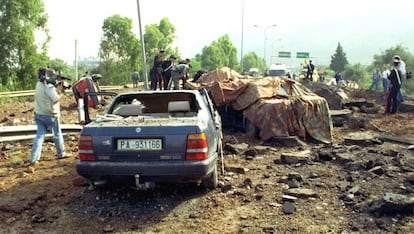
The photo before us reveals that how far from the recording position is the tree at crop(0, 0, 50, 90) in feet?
118

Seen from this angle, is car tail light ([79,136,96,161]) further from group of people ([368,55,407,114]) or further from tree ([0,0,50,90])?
tree ([0,0,50,90])

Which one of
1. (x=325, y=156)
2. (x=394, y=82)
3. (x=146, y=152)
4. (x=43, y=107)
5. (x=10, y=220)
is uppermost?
(x=394, y=82)

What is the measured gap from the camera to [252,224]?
14.7 feet

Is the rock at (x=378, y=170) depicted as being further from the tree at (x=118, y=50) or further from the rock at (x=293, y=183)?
the tree at (x=118, y=50)

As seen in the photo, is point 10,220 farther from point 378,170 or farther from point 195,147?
point 378,170

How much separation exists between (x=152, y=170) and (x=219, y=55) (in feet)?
300

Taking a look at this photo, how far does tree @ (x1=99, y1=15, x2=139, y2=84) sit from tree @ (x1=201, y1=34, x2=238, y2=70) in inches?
1414

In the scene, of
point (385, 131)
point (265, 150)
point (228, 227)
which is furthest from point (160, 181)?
point (385, 131)

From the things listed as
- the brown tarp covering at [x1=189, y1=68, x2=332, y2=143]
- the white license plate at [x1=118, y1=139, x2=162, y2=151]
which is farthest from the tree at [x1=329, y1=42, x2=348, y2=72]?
the white license plate at [x1=118, y1=139, x2=162, y2=151]

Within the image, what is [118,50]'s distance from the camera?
5469cm

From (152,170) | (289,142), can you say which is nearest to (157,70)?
(289,142)

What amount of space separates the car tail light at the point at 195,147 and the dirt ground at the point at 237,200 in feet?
2.27

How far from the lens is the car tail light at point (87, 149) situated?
4.76 metres

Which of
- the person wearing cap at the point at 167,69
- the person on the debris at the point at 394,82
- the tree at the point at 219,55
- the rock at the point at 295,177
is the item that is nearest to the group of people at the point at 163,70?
the person wearing cap at the point at 167,69
